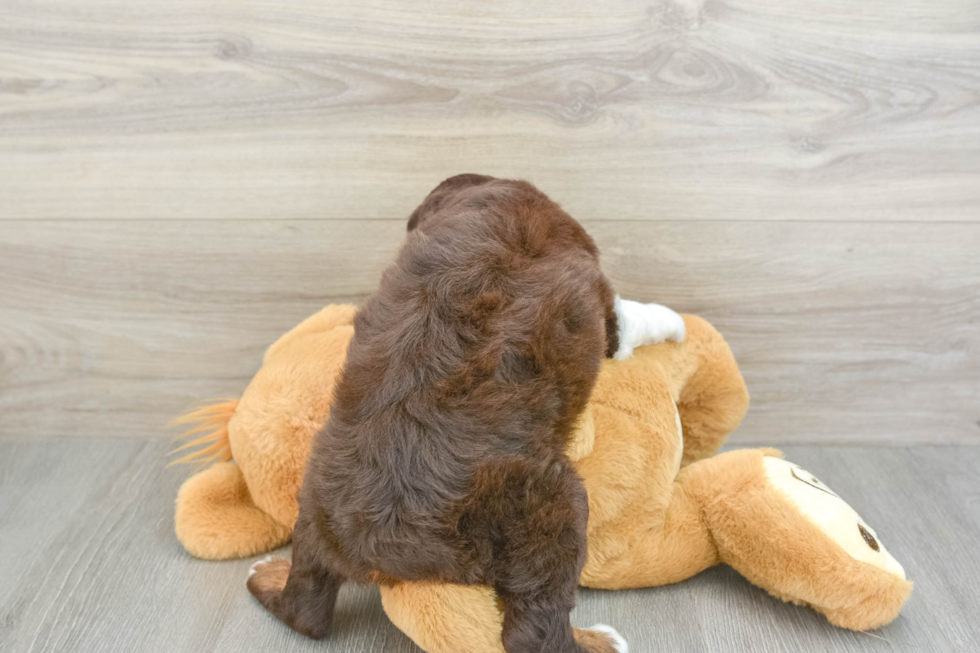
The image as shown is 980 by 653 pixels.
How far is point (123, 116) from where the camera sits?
3.59 feet

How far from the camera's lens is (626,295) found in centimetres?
115

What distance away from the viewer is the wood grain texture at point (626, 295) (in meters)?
1.13

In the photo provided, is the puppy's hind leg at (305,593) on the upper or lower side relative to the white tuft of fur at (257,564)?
upper

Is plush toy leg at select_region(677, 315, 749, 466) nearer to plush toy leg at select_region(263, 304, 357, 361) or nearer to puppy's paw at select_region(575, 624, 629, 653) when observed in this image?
puppy's paw at select_region(575, 624, 629, 653)

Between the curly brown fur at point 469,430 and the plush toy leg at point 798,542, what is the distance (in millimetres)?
263

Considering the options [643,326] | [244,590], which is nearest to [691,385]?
[643,326]

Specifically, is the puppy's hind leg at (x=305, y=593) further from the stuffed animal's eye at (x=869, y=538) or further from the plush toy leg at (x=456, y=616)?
the stuffed animal's eye at (x=869, y=538)

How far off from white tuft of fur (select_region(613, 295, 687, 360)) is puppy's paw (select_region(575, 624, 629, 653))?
1.01 feet

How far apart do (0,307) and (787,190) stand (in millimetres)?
1288

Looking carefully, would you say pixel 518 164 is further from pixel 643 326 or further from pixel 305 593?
pixel 305 593

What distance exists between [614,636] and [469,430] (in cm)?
32

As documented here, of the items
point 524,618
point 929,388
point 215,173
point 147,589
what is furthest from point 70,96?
point 929,388

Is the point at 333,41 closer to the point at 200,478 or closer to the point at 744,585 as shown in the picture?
the point at 200,478

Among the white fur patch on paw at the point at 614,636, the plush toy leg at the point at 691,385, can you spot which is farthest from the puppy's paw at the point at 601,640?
the plush toy leg at the point at 691,385
